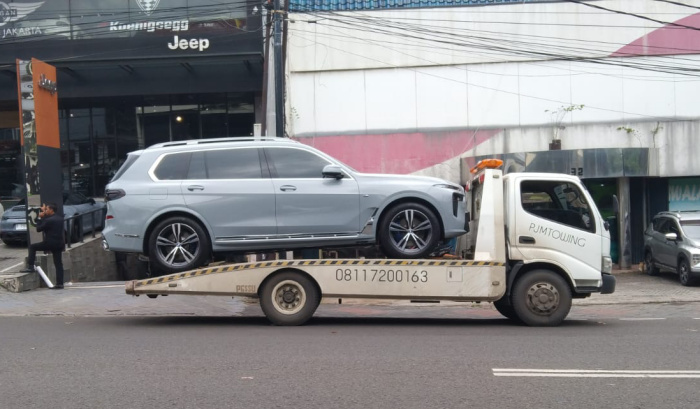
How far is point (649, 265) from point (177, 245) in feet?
47.7

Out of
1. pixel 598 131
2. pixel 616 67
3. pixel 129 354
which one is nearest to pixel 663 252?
pixel 598 131

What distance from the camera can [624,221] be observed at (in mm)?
20188

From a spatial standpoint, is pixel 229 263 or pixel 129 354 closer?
pixel 129 354

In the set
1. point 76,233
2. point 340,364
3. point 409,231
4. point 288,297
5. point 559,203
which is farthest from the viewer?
point 76,233

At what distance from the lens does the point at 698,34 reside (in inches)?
812

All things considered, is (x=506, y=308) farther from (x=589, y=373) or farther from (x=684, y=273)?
(x=684, y=273)

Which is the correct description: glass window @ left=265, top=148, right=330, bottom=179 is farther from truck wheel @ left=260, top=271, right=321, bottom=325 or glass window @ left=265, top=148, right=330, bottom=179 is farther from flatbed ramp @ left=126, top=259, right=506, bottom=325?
truck wheel @ left=260, top=271, right=321, bottom=325

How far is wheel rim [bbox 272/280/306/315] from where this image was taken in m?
9.85

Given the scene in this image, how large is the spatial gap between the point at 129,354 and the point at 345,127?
13.7m

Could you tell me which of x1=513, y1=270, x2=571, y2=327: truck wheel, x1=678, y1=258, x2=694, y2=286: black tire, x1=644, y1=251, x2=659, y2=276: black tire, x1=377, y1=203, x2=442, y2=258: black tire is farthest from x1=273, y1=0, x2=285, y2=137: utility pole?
x1=644, y1=251, x2=659, y2=276: black tire

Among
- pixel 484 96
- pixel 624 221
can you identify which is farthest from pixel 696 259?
pixel 484 96

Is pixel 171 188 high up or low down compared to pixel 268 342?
up

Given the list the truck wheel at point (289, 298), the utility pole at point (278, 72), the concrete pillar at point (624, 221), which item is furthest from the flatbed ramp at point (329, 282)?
the concrete pillar at point (624, 221)

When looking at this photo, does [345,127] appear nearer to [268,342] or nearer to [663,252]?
[663,252]
